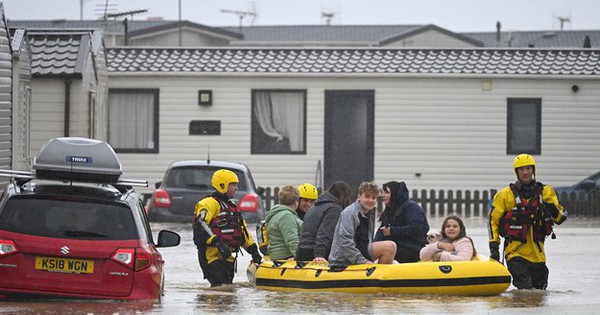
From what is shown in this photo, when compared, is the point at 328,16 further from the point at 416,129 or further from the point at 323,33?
the point at 416,129

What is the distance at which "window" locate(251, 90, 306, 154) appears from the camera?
36.8 meters

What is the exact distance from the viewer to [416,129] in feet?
120

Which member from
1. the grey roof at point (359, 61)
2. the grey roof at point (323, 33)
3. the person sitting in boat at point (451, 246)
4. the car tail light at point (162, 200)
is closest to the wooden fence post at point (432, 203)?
the grey roof at point (359, 61)

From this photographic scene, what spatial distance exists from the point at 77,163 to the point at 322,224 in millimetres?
3182

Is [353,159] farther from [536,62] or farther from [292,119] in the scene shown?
[536,62]

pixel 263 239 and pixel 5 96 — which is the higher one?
pixel 5 96

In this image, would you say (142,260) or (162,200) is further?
(162,200)

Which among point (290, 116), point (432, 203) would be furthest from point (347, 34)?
point (432, 203)

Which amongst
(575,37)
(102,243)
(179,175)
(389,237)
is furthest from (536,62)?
(575,37)

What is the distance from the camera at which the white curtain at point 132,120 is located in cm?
3688

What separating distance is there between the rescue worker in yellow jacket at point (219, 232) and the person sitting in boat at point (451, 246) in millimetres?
1970

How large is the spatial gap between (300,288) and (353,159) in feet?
69.4

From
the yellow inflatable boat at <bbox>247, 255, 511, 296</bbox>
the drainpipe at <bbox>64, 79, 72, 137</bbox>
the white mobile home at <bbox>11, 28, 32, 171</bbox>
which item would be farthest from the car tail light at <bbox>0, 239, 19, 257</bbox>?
the drainpipe at <bbox>64, 79, 72, 137</bbox>

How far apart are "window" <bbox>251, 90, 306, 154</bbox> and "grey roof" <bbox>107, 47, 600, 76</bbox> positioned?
2.48ft
